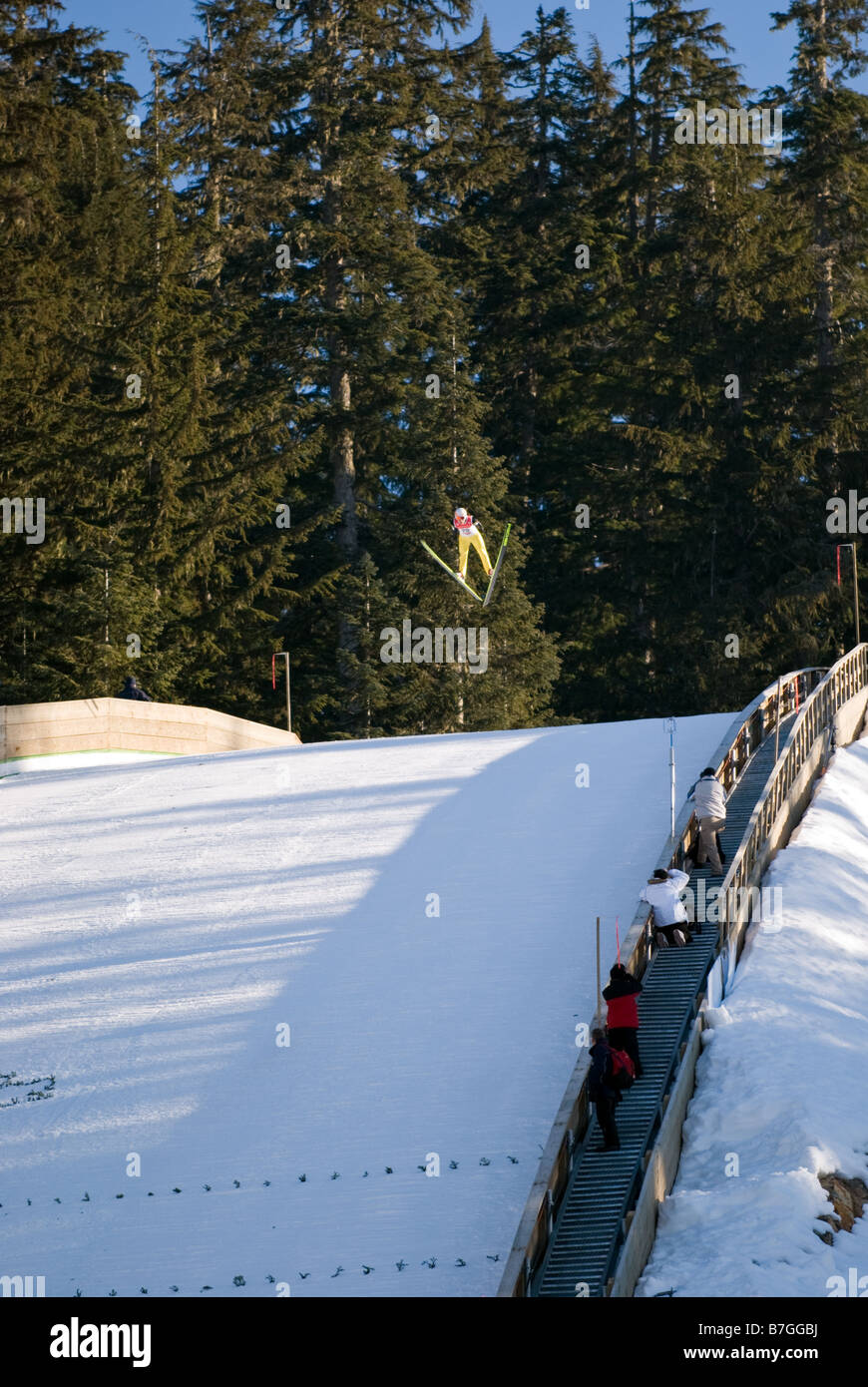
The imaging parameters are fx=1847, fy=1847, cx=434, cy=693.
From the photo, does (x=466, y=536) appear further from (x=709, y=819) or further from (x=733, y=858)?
(x=733, y=858)

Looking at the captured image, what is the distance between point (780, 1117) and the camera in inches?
→ 558

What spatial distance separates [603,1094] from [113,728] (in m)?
18.8

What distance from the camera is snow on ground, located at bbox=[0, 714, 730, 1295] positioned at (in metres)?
13.0

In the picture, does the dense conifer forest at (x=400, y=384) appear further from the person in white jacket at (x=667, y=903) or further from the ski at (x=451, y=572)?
the person in white jacket at (x=667, y=903)

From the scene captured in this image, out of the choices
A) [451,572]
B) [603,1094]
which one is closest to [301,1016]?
[603,1094]

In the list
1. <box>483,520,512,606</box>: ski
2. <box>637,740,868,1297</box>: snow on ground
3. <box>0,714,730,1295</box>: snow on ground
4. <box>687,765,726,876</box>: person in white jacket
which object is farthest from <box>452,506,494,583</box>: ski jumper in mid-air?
<box>687,765,726,876</box>: person in white jacket

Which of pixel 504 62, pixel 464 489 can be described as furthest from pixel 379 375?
pixel 504 62

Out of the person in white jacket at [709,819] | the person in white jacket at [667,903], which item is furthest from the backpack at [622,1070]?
the person in white jacket at [709,819]

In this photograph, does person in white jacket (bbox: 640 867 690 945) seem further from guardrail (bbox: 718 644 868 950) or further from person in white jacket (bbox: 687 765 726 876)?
person in white jacket (bbox: 687 765 726 876)

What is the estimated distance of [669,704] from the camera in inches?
1924

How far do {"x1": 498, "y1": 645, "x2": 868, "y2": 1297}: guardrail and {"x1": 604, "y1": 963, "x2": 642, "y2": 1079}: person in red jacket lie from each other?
1.09ft

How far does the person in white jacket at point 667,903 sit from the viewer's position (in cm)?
1616

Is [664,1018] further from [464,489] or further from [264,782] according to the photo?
[464,489]

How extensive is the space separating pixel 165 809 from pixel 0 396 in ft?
69.9
